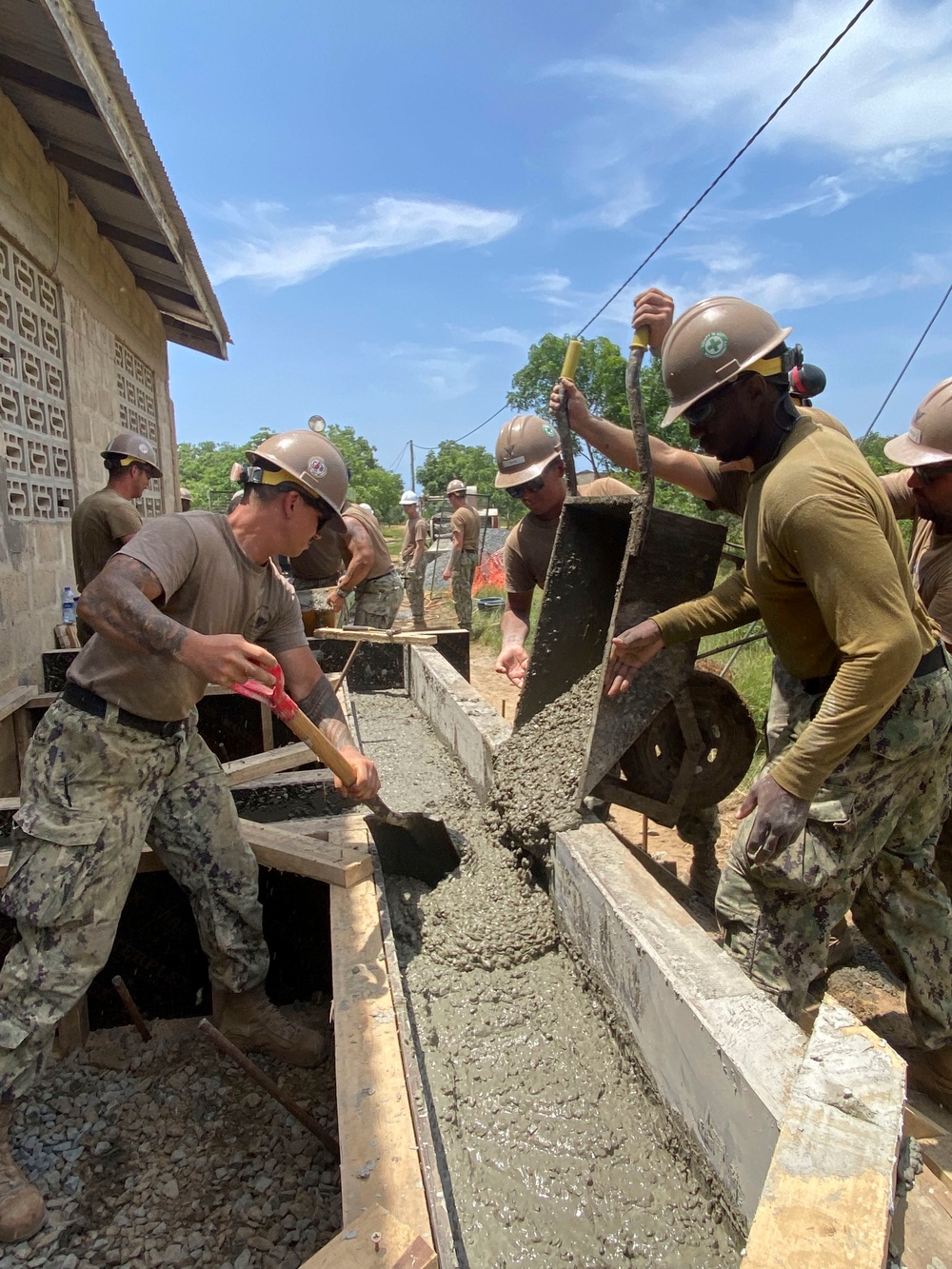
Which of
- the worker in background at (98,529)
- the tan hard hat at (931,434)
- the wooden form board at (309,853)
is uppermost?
the tan hard hat at (931,434)

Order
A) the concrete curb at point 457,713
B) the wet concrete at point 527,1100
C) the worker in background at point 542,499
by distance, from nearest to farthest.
→ the wet concrete at point 527,1100, the worker in background at point 542,499, the concrete curb at point 457,713

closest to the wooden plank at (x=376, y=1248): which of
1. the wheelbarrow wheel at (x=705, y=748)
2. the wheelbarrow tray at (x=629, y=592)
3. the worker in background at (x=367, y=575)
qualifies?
the wheelbarrow tray at (x=629, y=592)

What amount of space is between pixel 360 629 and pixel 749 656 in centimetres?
388

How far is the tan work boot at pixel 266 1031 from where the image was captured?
2.80 m

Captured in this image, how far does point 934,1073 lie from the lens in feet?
8.34

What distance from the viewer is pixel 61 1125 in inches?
100

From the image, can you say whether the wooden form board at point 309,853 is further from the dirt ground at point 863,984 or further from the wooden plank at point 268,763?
the dirt ground at point 863,984

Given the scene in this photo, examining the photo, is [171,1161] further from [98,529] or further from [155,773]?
[98,529]

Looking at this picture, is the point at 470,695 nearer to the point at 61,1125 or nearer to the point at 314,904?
the point at 314,904

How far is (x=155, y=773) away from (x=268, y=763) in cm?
116

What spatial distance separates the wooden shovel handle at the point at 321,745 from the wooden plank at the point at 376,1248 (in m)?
1.15

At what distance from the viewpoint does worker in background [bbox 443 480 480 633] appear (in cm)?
1103

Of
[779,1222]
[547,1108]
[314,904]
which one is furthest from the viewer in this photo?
[314,904]

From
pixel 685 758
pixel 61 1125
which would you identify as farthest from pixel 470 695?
pixel 61 1125
